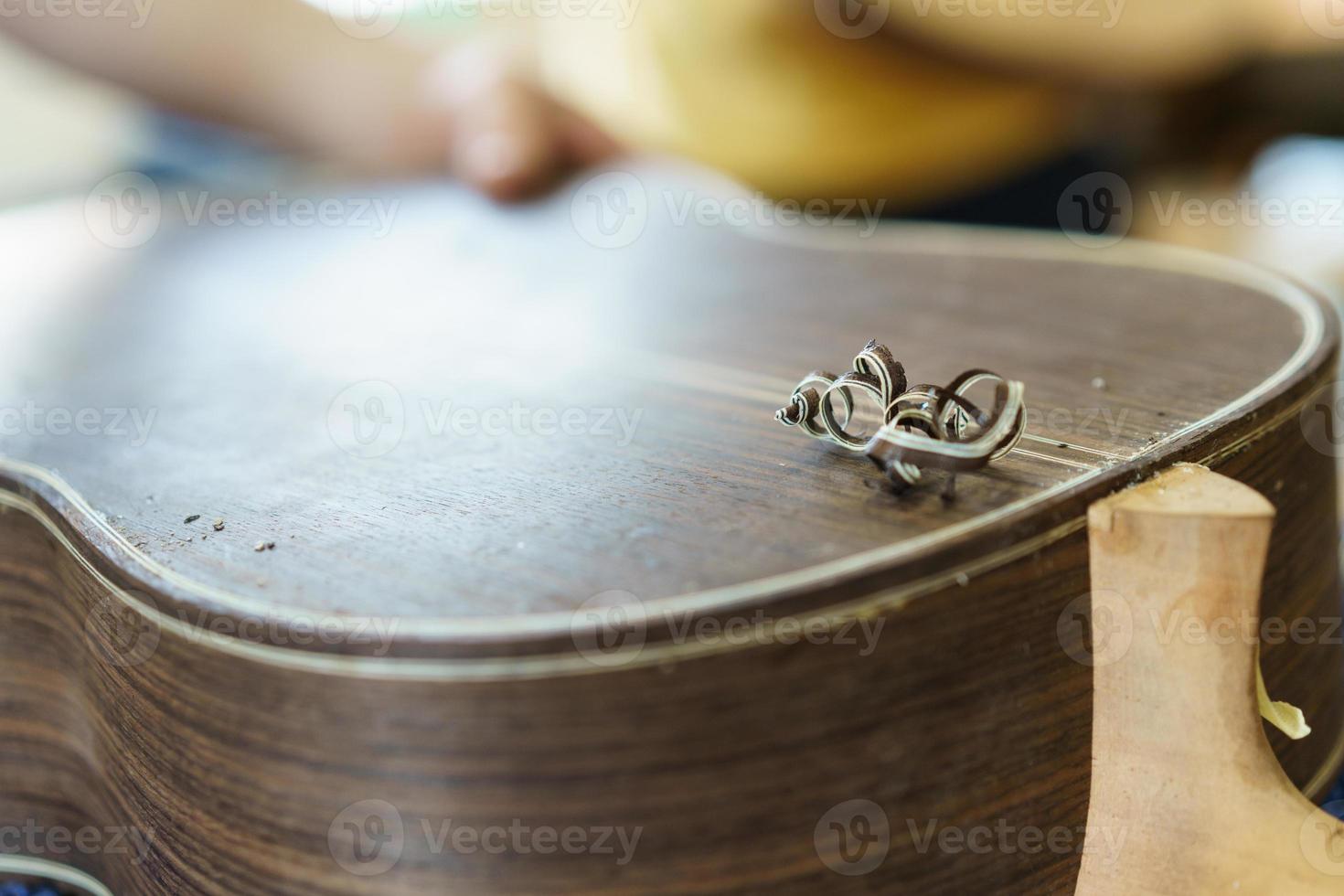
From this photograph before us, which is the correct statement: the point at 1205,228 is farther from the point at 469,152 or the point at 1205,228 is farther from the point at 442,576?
the point at 442,576

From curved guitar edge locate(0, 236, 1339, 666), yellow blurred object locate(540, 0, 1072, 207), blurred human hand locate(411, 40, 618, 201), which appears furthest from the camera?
yellow blurred object locate(540, 0, 1072, 207)

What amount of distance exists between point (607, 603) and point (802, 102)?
1397 mm

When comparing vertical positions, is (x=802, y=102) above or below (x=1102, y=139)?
above

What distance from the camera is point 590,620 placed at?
0.45 m

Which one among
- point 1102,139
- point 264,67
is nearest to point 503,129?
point 264,67

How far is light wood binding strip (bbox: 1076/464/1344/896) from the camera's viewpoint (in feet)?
1.69

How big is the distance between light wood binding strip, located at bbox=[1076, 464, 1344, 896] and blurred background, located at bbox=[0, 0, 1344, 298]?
1.19 metres

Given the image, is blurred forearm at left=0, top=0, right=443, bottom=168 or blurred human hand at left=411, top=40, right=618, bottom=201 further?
blurred forearm at left=0, top=0, right=443, bottom=168

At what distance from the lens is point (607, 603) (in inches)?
18.4

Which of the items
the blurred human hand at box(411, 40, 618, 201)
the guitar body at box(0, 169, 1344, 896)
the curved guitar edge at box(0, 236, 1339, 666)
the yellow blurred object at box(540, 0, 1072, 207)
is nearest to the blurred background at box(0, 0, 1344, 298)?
the yellow blurred object at box(540, 0, 1072, 207)

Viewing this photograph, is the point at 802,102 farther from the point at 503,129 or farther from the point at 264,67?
the point at 264,67

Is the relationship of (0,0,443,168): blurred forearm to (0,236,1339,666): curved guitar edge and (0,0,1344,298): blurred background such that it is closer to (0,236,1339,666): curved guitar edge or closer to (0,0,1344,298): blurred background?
(0,0,1344,298): blurred background

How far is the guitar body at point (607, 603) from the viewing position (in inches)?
18.2

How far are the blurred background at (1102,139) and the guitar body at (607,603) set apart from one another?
3.01ft
